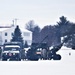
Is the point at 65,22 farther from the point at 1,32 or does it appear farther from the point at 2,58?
the point at 2,58

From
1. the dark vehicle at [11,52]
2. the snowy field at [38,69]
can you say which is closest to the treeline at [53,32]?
the dark vehicle at [11,52]

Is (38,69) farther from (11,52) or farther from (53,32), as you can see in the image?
(53,32)

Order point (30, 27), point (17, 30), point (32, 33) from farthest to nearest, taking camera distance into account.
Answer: point (30, 27)
point (32, 33)
point (17, 30)

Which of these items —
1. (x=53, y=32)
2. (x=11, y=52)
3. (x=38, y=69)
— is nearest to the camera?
(x=38, y=69)

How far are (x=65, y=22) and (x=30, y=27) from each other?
5698cm

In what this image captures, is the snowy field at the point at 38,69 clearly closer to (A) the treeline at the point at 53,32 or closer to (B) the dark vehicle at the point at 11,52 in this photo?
(B) the dark vehicle at the point at 11,52

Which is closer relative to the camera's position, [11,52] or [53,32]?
[11,52]

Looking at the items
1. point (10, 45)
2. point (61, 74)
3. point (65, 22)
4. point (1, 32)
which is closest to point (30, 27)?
point (1, 32)

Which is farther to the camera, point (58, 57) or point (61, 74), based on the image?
point (58, 57)

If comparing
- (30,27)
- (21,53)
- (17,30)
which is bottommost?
(21,53)

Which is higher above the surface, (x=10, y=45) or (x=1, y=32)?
(x=1, y=32)

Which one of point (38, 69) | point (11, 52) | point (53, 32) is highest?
point (53, 32)

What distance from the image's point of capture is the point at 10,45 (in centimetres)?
4291

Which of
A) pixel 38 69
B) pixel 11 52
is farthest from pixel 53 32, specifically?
pixel 38 69
